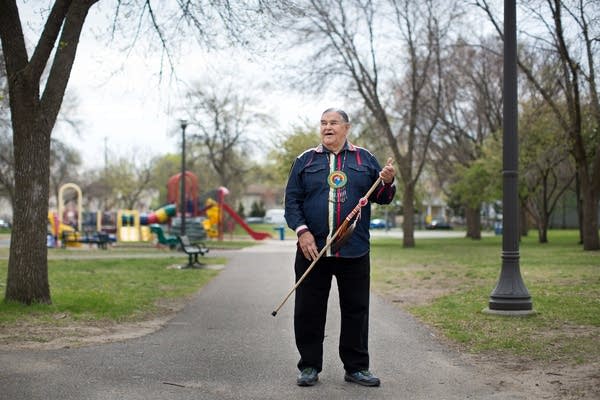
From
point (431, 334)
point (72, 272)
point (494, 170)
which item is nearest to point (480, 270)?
point (72, 272)

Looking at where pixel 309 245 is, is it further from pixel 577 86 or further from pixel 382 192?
A: pixel 577 86

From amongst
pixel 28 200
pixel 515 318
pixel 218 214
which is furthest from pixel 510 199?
pixel 218 214

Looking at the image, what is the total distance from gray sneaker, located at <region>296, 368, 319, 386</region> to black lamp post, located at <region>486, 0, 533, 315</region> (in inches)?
181

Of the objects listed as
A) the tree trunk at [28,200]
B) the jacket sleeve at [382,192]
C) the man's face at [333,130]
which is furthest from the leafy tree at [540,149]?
the man's face at [333,130]

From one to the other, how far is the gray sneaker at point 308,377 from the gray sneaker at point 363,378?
0.76 feet

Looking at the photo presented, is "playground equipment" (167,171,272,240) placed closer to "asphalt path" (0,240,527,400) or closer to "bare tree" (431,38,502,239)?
"bare tree" (431,38,502,239)

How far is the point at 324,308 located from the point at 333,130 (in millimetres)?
1263

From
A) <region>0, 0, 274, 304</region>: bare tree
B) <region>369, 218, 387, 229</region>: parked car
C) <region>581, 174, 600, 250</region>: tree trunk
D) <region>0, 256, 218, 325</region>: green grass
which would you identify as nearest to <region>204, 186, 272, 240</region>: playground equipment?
<region>581, 174, 600, 250</region>: tree trunk

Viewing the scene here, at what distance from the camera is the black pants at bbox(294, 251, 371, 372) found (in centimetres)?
603

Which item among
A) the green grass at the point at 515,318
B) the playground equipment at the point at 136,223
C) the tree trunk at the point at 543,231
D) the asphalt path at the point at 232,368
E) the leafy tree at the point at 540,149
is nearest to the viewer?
the asphalt path at the point at 232,368

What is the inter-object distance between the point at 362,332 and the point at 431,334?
111 inches

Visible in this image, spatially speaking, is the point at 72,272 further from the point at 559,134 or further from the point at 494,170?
the point at 494,170

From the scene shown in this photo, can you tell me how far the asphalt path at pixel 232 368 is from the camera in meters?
5.67

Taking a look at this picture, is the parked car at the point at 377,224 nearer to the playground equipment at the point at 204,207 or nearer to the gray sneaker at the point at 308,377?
the playground equipment at the point at 204,207
